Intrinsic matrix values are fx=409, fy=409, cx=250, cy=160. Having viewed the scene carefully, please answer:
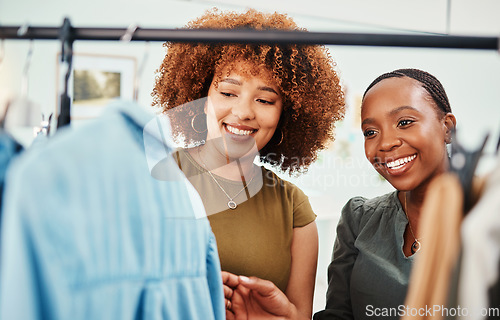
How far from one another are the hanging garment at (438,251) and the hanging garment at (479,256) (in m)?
0.01

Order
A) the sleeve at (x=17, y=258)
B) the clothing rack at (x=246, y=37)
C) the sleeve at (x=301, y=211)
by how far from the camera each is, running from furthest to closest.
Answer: the sleeve at (x=301, y=211) → the clothing rack at (x=246, y=37) → the sleeve at (x=17, y=258)

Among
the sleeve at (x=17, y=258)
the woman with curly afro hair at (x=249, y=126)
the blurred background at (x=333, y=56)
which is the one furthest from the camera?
the blurred background at (x=333, y=56)

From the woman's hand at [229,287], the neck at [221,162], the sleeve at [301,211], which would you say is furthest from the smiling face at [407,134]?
the woman's hand at [229,287]

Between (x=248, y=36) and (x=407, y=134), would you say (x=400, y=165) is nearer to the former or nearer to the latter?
(x=407, y=134)

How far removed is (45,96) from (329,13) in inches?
62.5

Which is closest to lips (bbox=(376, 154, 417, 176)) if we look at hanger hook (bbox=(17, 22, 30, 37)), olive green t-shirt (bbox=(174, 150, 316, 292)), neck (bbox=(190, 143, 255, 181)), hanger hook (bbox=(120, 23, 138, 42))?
olive green t-shirt (bbox=(174, 150, 316, 292))

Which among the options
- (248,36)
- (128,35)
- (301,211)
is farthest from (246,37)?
(301,211)

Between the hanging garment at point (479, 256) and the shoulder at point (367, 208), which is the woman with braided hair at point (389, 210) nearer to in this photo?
the shoulder at point (367, 208)

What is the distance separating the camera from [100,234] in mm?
A: 452

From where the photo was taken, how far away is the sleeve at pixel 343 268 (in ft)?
3.64

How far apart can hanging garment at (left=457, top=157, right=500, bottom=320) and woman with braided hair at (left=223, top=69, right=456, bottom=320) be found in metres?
0.58

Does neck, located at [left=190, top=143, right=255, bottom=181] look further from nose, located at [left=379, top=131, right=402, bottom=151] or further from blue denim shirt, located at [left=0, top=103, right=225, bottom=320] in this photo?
blue denim shirt, located at [left=0, top=103, right=225, bottom=320]

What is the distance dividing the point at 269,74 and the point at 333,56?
2.94ft

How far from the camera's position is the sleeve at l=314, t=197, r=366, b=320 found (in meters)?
1.11
